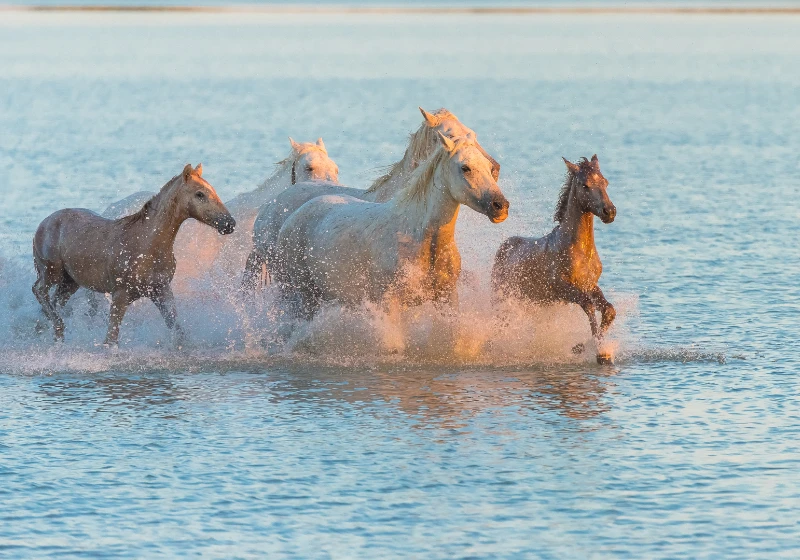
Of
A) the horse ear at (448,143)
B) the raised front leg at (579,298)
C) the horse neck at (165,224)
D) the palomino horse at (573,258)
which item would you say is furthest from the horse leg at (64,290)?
the raised front leg at (579,298)

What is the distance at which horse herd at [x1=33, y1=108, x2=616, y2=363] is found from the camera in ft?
35.1

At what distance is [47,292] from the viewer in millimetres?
12039

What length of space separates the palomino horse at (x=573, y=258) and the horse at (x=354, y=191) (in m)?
0.93

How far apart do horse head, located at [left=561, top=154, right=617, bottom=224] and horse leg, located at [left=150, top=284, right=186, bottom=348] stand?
311cm

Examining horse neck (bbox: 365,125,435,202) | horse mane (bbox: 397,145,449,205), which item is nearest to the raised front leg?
horse mane (bbox: 397,145,449,205)

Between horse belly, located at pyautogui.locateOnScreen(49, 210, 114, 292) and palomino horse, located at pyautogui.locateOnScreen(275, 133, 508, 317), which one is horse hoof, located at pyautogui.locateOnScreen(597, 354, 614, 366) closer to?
palomino horse, located at pyautogui.locateOnScreen(275, 133, 508, 317)

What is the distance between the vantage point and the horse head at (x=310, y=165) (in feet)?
46.0

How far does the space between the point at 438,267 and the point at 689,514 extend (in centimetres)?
351

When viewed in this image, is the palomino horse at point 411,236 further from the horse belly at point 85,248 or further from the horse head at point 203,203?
the horse belly at point 85,248

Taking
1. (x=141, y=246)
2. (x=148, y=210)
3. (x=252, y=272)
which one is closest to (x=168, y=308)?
(x=141, y=246)

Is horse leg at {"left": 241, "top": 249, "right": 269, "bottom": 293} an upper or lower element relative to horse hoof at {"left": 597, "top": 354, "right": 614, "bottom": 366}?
upper

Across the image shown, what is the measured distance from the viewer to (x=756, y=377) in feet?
34.7

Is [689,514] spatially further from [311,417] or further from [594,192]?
[594,192]

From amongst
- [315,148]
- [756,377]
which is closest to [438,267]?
[756,377]
